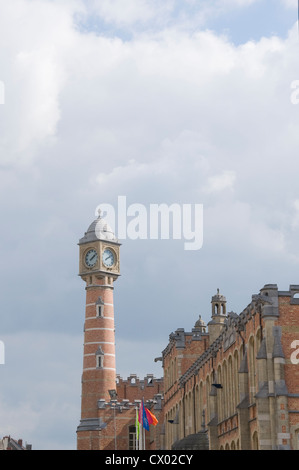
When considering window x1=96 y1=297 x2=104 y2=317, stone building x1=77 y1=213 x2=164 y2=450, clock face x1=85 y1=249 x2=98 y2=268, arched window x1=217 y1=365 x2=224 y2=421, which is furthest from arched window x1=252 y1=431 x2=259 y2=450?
clock face x1=85 y1=249 x2=98 y2=268

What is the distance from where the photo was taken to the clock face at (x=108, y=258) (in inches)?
3206

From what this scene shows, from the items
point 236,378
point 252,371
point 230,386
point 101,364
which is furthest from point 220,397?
point 101,364

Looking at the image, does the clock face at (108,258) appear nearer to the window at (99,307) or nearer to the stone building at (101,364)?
the stone building at (101,364)

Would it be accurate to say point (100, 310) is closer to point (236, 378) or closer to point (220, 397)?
point (220, 397)

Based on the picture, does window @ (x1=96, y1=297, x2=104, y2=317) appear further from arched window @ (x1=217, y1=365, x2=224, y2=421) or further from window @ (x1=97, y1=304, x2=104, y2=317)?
arched window @ (x1=217, y1=365, x2=224, y2=421)

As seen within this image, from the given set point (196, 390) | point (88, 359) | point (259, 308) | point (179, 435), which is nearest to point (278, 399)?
point (259, 308)

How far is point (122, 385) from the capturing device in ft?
286

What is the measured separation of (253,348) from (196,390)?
15.9m

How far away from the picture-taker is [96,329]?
7906 cm

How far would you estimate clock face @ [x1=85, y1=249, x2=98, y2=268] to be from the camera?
266 ft

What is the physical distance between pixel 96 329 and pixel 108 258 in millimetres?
7258

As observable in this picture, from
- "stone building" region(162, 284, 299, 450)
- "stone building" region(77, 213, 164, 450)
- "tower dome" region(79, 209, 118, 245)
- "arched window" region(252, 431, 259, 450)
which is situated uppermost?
"tower dome" region(79, 209, 118, 245)
